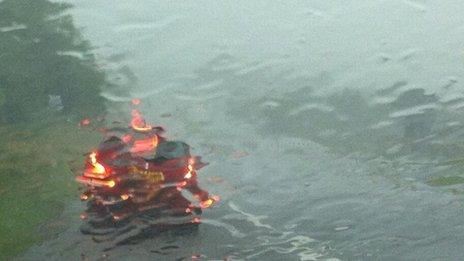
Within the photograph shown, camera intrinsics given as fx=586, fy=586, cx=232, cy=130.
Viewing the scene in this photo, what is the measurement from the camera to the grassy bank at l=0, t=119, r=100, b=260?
11391 mm

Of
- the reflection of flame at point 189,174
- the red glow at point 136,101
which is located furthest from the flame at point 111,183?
the red glow at point 136,101

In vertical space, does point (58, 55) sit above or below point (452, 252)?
above

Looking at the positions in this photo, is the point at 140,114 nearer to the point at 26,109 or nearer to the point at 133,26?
the point at 133,26

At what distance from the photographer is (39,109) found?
1389 cm

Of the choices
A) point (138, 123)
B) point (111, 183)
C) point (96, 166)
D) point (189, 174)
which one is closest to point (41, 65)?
point (138, 123)

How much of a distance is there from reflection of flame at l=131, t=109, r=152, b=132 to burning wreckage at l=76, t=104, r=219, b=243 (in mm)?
293

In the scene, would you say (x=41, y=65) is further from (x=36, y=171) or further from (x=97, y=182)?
(x=97, y=182)

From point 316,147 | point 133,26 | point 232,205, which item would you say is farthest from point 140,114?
point 316,147

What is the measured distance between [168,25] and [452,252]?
7.37 meters

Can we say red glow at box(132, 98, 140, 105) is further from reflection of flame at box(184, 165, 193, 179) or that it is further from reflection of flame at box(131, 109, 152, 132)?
reflection of flame at box(184, 165, 193, 179)

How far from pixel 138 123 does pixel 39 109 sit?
11.4 ft

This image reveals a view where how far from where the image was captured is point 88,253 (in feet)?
32.8

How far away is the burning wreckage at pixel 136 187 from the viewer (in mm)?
9875

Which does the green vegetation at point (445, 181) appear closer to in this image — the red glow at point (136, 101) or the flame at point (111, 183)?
the red glow at point (136, 101)
